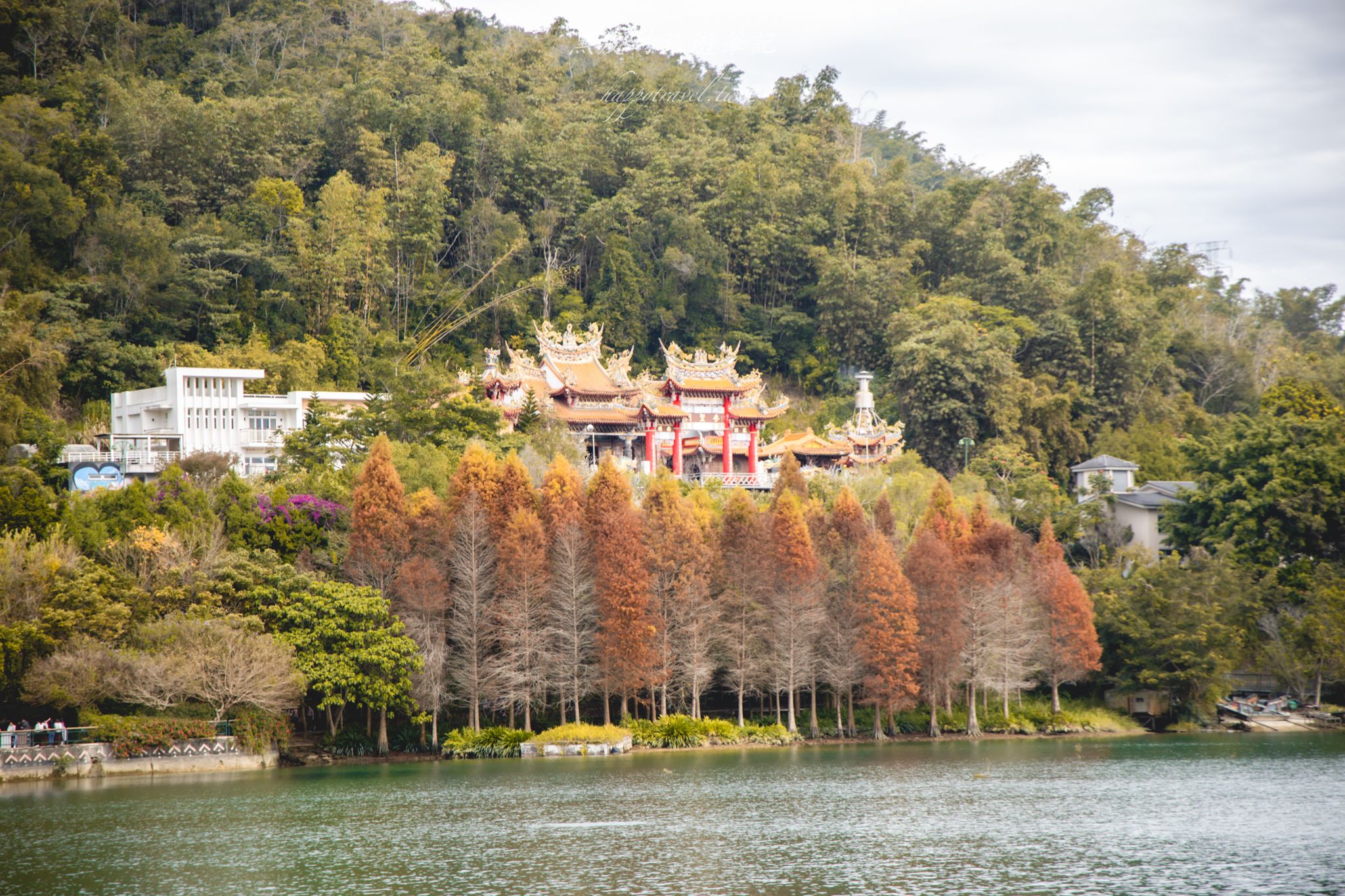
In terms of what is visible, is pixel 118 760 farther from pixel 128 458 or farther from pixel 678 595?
pixel 128 458

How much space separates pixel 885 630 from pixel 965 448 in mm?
22799

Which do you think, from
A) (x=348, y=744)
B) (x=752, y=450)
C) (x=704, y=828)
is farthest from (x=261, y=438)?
(x=704, y=828)

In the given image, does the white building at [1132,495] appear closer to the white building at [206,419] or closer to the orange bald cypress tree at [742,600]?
the orange bald cypress tree at [742,600]

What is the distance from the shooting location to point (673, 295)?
7069cm

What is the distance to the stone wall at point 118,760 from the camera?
103ft

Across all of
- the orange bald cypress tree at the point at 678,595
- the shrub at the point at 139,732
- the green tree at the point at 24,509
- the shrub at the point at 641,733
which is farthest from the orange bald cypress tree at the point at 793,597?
the green tree at the point at 24,509

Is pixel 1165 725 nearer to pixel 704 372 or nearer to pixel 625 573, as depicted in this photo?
pixel 625 573

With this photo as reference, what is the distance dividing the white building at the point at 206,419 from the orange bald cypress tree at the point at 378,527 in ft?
34.6

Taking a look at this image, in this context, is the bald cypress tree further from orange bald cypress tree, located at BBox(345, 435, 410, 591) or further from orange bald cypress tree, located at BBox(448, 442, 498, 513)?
orange bald cypress tree, located at BBox(345, 435, 410, 591)

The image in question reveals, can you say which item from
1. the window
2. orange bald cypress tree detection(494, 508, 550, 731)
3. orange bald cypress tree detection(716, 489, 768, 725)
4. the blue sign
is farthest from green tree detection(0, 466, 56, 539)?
orange bald cypress tree detection(716, 489, 768, 725)

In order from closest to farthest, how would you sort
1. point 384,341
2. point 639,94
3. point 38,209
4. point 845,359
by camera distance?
point 38,209 → point 384,341 → point 845,359 → point 639,94

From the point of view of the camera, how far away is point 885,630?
128 ft

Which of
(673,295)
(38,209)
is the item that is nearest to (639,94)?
(673,295)

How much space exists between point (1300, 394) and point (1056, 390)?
10646 mm
